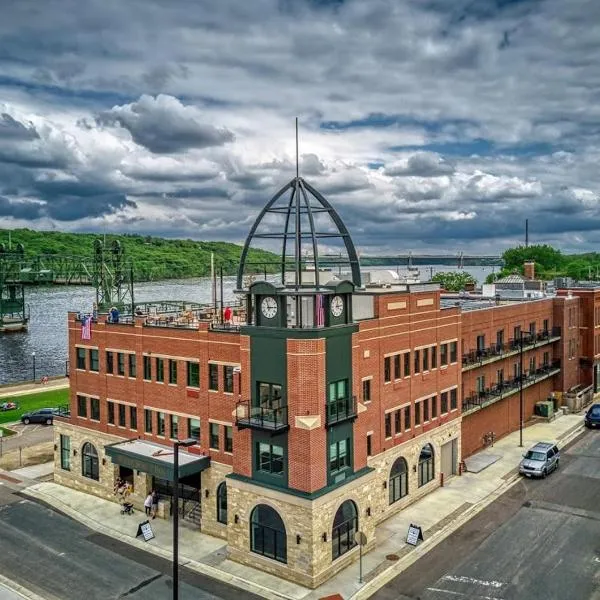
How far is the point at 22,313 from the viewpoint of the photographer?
173 m

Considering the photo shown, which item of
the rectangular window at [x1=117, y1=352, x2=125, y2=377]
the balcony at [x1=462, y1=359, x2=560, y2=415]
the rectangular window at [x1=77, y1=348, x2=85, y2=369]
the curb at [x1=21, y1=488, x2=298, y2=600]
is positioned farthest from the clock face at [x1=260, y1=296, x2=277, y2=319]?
the balcony at [x1=462, y1=359, x2=560, y2=415]

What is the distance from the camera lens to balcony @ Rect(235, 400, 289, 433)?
30114mm

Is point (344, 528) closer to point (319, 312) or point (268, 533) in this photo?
point (268, 533)

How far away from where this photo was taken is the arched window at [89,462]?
4209 centimetres

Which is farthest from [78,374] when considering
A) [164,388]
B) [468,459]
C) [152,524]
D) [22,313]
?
[22,313]

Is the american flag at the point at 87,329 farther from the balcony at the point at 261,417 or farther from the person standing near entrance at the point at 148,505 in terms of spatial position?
the balcony at the point at 261,417

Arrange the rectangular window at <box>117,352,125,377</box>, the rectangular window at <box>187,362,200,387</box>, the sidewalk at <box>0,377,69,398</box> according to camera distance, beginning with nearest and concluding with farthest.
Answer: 1. the rectangular window at <box>187,362,200,387</box>
2. the rectangular window at <box>117,352,125,377</box>
3. the sidewalk at <box>0,377,69,398</box>

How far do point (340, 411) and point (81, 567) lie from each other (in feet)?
49.8

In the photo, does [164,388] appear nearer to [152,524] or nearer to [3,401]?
[152,524]

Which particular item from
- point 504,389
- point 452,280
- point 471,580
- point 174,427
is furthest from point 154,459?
point 452,280

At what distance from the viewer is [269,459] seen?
31.4m

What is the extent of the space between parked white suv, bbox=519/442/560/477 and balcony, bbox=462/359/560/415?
4.96 metres

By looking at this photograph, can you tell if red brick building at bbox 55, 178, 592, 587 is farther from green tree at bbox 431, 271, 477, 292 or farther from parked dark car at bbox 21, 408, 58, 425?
green tree at bbox 431, 271, 477, 292

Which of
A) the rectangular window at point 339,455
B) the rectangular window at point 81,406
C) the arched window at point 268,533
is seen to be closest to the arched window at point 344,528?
the rectangular window at point 339,455
